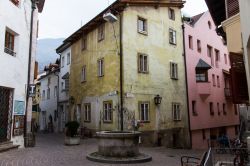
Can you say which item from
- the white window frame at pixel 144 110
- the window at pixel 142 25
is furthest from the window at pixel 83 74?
the white window frame at pixel 144 110

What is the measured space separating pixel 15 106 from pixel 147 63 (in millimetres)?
10258

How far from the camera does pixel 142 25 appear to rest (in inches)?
854

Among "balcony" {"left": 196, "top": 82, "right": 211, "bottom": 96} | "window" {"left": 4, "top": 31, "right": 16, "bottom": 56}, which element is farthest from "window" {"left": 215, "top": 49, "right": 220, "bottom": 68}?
"window" {"left": 4, "top": 31, "right": 16, "bottom": 56}

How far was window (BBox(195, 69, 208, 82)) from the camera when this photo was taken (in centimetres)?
2787

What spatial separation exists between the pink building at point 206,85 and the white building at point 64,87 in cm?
1192

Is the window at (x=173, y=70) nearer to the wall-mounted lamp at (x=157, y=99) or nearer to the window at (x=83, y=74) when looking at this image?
the wall-mounted lamp at (x=157, y=99)

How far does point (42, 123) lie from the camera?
37.2 meters

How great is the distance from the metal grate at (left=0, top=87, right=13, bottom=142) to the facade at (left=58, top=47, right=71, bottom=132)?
45.6 ft

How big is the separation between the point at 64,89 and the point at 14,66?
14.8 metres

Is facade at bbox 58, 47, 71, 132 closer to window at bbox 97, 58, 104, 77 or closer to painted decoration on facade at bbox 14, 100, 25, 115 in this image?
window at bbox 97, 58, 104, 77

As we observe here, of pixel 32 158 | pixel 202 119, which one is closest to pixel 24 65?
pixel 32 158

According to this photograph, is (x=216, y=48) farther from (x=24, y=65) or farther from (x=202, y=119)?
(x=24, y=65)

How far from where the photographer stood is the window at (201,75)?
27866 mm

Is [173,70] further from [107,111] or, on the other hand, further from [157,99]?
[107,111]
